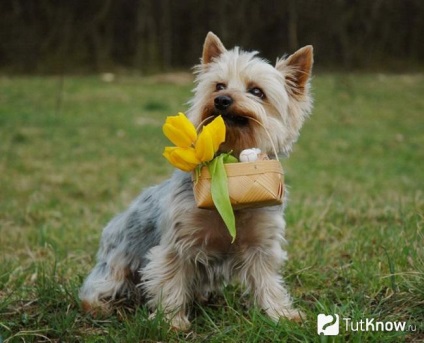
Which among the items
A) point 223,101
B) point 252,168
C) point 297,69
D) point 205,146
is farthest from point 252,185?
point 297,69

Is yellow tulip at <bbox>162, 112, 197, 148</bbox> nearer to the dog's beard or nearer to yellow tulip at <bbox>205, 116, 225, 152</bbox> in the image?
yellow tulip at <bbox>205, 116, 225, 152</bbox>

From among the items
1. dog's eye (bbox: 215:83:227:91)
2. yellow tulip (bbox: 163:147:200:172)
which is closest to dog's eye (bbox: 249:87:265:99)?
dog's eye (bbox: 215:83:227:91)

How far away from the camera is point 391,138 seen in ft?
40.9

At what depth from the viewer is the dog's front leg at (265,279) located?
144 inches

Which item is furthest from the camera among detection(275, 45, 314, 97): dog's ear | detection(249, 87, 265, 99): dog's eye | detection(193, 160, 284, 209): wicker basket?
detection(275, 45, 314, 97): dog's ear

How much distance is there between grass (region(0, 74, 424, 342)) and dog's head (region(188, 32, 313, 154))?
2.12 ft

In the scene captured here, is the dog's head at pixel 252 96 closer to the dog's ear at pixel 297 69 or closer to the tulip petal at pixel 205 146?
the dog's ear at pixel 297 69

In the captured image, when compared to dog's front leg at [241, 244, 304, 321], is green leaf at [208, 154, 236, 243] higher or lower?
higher

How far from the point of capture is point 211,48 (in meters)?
3.98

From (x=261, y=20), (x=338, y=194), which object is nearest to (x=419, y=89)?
(x=261, y=20)

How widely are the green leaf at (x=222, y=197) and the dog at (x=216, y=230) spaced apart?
36 cm

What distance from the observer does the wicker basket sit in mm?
3172

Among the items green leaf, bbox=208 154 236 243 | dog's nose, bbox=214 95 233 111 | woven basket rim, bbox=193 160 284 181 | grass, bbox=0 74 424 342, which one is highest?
dog's nose, bbox=214 95 233 111

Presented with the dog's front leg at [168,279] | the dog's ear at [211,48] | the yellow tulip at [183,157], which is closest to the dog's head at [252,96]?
the dog's ear at [211,48]
